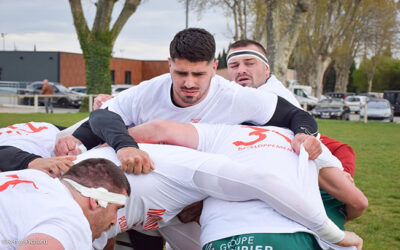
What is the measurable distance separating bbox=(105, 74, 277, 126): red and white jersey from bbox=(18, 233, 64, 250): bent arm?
80.5 inches

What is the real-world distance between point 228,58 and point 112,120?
9.43 ft

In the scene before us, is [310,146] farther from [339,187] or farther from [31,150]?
[31,150]

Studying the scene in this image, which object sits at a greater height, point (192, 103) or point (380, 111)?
point (192, 103)

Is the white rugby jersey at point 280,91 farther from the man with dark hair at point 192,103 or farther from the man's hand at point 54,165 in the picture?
the man's hand at point 54,165

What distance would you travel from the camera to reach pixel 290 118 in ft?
13.2

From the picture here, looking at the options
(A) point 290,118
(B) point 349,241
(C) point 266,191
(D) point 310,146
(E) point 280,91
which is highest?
(E) point 280,91

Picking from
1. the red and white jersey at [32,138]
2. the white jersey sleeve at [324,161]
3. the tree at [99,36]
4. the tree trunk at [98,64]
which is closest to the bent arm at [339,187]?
the white jersey sleeve at [324,161]

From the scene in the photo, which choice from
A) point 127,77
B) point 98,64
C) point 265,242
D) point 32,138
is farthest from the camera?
point 127,77

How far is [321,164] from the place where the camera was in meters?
3.57

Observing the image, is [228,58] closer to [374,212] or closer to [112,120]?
[112,120]

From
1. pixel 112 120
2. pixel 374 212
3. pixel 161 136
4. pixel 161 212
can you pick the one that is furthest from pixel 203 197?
pixel 374 212

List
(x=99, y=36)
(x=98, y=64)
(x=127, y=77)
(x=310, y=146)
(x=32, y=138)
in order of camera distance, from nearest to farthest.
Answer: (x=310, y=146)
(x=32, y=138)
(x=99, y=36)
(x=98, y=64)
(x=127, y=77)

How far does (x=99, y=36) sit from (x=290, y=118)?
2160cm

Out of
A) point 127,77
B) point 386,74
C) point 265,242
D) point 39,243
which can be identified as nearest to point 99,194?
point 39,243
